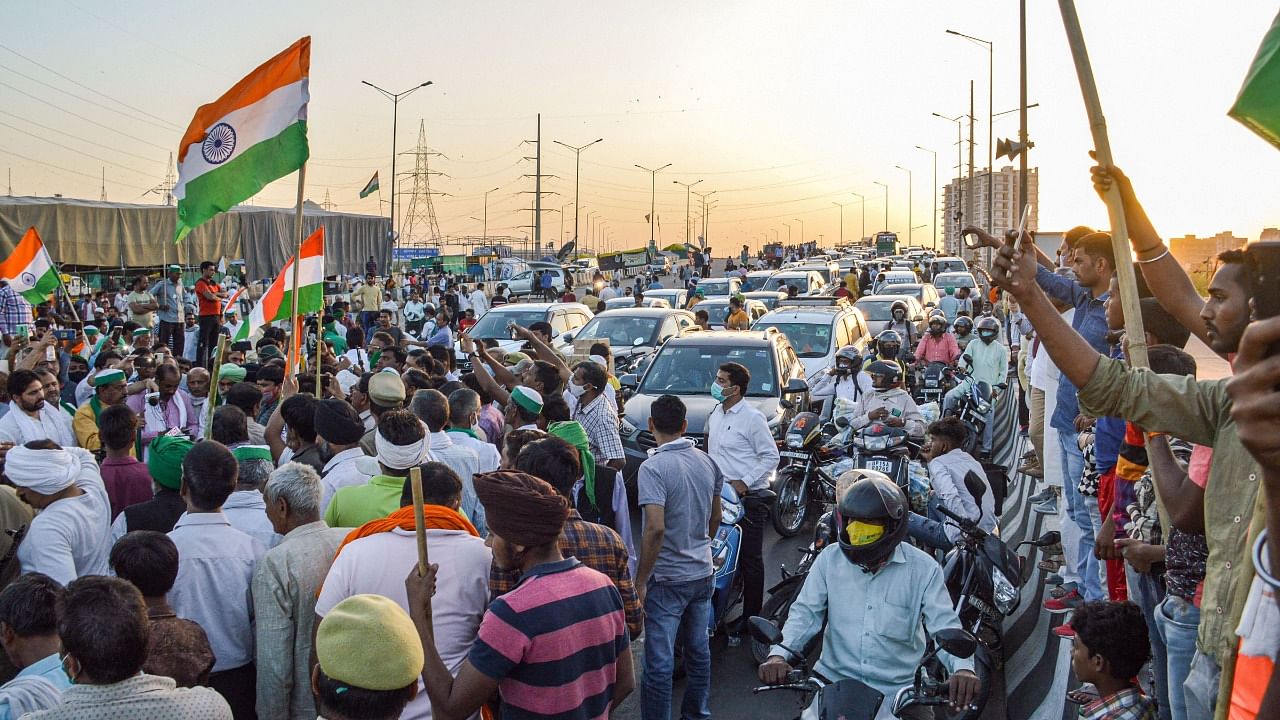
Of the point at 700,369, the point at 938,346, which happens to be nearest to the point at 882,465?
the point at 700,369

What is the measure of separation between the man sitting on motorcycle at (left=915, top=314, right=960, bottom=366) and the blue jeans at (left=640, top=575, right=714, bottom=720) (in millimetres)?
9575

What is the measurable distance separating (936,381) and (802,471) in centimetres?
483

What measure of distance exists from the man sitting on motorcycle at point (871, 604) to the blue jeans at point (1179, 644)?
0.76 meters

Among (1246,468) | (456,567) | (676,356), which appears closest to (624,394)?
(676,356)

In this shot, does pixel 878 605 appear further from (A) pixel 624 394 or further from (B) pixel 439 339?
(B) pixel 439 339

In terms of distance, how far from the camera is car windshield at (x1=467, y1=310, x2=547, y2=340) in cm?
1862

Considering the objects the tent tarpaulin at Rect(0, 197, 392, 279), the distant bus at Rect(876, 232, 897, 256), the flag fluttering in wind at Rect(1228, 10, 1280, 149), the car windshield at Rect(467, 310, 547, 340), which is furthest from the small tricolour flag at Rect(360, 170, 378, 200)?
the distant bus at Rect(876, 232, 897, 256)

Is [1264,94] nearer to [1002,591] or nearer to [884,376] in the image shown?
[1002,591]

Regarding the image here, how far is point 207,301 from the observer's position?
54.7 ft

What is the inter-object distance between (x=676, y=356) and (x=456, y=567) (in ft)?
30.5

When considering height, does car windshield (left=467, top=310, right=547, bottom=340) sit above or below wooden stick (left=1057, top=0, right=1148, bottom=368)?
below

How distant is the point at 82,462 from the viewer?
5246mm

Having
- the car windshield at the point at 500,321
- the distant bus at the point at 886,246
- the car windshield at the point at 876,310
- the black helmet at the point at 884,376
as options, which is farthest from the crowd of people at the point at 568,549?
the distant bus at the point at 886,246

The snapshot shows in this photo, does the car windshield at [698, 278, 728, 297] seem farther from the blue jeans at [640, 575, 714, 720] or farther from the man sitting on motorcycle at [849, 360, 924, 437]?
the blue jeans at [640, 575, 714, 720]
